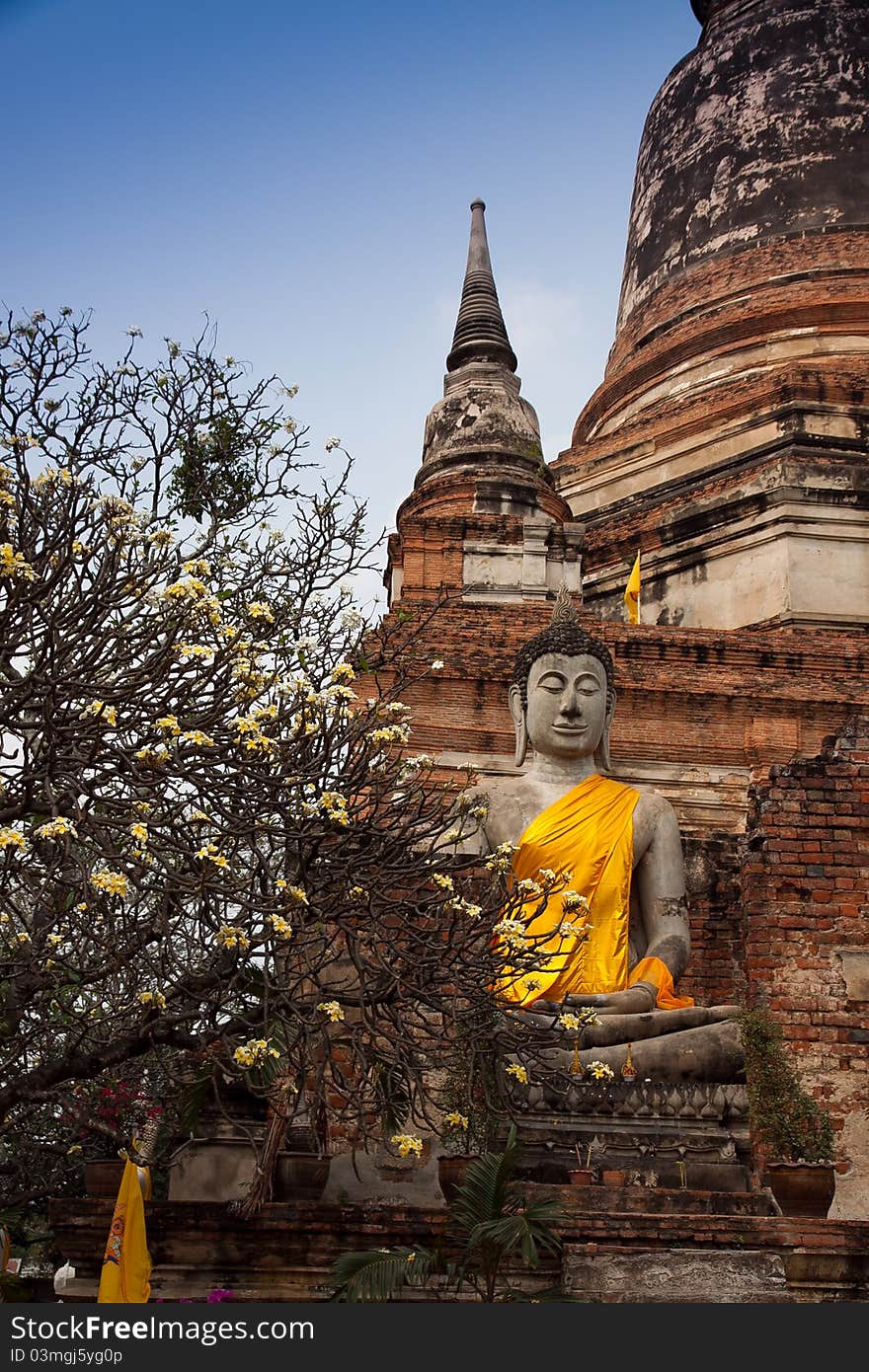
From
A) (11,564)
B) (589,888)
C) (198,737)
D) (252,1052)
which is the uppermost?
(11,564)

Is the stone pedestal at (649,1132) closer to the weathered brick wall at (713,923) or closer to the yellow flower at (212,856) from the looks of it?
the weathered brick wall at (713,923)

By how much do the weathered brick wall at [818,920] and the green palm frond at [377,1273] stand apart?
8.55 feet

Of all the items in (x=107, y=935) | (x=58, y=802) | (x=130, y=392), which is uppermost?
(x=130, y=392)

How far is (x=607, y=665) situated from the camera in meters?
10.5

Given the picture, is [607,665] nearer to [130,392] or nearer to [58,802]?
[130,392]

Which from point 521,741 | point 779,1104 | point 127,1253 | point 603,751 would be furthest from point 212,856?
point 603,751

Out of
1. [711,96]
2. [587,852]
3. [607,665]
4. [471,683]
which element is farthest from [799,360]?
[587,852]

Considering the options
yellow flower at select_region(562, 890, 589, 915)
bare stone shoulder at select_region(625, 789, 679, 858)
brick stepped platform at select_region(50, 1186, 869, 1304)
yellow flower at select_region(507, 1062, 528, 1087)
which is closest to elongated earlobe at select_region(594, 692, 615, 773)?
bare stone shoulder at select_region(625, 789, 679, 858)

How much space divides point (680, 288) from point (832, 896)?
14852 mm

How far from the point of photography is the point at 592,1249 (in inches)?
263

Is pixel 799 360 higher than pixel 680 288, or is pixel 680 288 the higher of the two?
pixel 680 288

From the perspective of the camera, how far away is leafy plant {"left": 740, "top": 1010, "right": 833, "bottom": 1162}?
26.0 ft

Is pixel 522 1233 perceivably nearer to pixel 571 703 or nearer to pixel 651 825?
pixel 651 825

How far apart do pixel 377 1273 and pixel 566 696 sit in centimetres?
445
